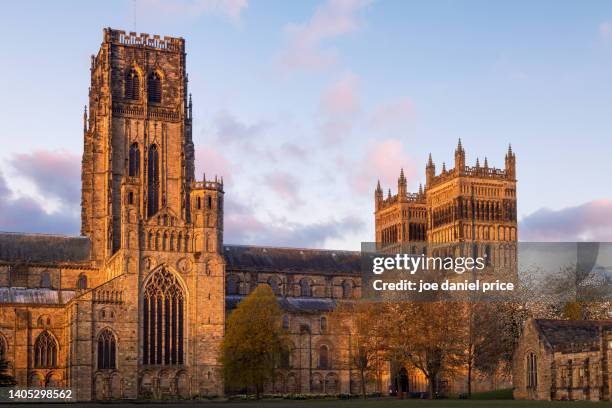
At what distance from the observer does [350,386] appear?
11238cm

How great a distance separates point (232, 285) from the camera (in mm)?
117500

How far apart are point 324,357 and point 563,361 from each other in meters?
45.6

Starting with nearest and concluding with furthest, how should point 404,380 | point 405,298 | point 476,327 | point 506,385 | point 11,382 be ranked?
Result: point 11,382
point 476,327
point 405,298
point 506,385
point 404,380

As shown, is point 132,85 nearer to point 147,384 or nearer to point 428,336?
point 147,384

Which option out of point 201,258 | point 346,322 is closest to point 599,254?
point 346,322

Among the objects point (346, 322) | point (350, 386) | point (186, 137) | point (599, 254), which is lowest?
point (350, 386)

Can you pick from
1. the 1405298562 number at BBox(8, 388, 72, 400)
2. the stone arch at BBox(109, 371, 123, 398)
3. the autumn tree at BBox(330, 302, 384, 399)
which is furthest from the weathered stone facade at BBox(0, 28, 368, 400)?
the 1405298562 number at BBox(8, 388, 72, 400)

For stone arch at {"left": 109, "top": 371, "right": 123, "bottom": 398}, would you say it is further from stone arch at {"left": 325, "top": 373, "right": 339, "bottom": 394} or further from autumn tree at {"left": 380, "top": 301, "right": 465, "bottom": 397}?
autumn tree at {"left": 380, "top": 301, "right": 465, "bottom": 397}

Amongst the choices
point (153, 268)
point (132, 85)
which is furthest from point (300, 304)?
point (132, 85)

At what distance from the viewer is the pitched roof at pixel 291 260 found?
395ft

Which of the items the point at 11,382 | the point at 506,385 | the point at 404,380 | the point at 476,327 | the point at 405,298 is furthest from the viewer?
the point at 404,380

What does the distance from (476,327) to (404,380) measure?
27.6 m

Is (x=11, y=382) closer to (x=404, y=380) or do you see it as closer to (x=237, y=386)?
(x=237, y=386)

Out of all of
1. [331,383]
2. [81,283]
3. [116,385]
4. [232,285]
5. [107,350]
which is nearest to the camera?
[116,385]
